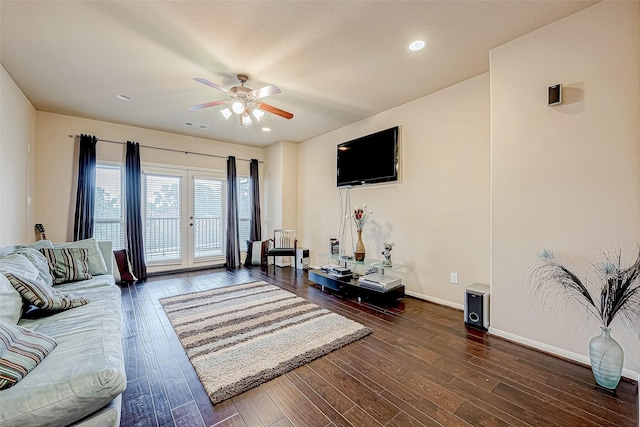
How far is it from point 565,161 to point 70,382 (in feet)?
11.5

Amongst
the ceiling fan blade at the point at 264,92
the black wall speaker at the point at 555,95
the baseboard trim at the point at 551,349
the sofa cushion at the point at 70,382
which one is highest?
the ceiling fan blade at the point at 264,92

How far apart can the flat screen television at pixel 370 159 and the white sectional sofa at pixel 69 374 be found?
3.54 m

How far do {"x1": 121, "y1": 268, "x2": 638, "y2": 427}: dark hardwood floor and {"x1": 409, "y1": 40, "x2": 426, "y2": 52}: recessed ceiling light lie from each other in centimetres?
278

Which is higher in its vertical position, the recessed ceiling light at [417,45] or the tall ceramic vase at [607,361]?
the recessed ceiling light at [417,45]

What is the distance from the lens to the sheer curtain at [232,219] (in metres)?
5.68

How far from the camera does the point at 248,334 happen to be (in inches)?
101

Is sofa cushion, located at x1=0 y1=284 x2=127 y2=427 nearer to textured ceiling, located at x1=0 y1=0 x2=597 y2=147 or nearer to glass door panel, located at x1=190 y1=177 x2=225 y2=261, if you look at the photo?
textured ceiling, located at x1=0 y1=0 x2=597 y2=147

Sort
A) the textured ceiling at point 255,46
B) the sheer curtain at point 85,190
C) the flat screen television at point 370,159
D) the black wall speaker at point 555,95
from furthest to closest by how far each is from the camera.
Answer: the sheer curtain at point 85,190 → the flat screen television at point 370,159 → the black wall speaker at point 555,95 → the textured ceiling at point 255,46

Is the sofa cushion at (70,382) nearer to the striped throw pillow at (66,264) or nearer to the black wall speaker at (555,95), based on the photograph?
the striped throw pillow at (66,264)

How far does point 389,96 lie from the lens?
11.8ft

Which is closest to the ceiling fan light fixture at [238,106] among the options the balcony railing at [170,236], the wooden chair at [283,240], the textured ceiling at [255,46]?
the textured ceiling at [255,46]

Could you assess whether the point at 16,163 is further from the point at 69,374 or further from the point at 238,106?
the point at 69,374

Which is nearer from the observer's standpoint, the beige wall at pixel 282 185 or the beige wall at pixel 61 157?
the beige wall at pixel 61 157

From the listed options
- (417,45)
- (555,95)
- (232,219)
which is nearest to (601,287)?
(555,95)
